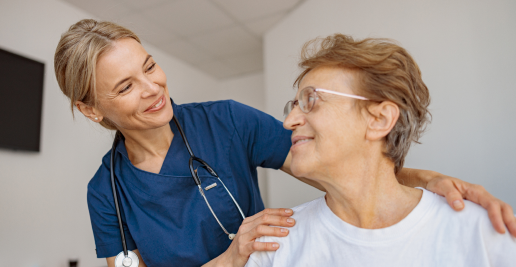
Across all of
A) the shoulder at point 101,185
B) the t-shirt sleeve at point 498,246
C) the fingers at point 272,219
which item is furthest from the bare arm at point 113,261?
the t-shirt sleeve at point 498,246

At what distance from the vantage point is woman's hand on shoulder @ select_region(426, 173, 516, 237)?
0.73 meters

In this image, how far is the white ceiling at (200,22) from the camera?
10.2 ft

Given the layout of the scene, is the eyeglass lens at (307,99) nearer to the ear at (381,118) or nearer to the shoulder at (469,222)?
the ear at (381,118)

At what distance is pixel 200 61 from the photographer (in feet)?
15.0

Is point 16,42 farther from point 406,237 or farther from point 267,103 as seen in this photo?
point 406,237

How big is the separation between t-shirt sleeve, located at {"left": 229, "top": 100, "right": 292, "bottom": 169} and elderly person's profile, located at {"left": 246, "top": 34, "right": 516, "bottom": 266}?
0.27m

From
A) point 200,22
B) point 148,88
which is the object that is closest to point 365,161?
point 148,88

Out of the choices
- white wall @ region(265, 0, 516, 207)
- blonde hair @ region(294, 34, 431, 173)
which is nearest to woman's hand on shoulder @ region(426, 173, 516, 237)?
blonde hair @ region(294, 34, 431, 173)

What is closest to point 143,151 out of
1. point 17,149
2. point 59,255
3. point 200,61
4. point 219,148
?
point 219,148

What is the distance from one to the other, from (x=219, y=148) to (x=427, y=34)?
1861 mm

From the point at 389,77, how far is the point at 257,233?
0.58 meters

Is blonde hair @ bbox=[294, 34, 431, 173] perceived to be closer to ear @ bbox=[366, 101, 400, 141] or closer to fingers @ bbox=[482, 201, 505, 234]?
ear @ bbox=[366, 101, 400, 141]

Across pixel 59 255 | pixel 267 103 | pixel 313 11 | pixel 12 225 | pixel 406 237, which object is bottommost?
pixel 59 255

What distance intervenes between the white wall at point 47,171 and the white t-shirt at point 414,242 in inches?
74.5
